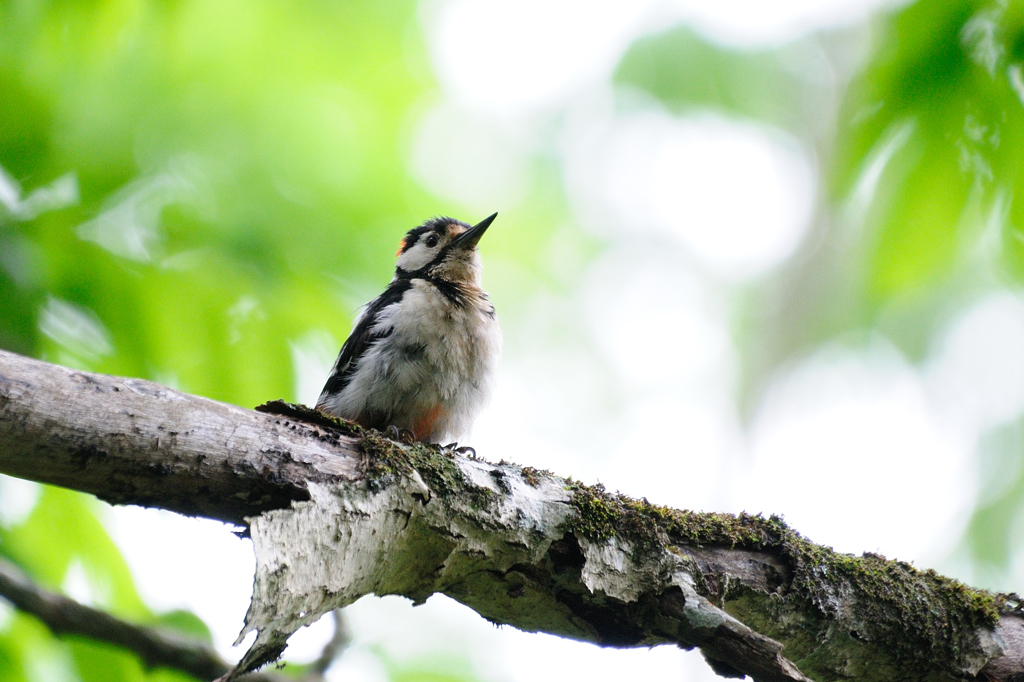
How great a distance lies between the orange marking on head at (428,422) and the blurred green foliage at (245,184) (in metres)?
0.80

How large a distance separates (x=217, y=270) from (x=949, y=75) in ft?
9.36

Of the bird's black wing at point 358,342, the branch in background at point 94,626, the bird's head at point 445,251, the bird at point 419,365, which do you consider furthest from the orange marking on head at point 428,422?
the branch in background at point 94,626

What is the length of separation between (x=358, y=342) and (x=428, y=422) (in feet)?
2.18

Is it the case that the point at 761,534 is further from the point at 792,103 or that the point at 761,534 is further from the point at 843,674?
the point at 792,103

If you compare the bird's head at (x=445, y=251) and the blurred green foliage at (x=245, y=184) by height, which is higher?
the bird's head at (x=445, y=251)

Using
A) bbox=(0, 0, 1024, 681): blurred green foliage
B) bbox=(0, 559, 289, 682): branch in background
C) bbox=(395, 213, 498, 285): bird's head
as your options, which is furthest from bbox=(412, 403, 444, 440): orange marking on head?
bbox=(0, 559, 289, 682): branch in background

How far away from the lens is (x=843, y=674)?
317cm

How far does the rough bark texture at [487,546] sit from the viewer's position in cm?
222

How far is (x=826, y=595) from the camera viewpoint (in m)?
3.10

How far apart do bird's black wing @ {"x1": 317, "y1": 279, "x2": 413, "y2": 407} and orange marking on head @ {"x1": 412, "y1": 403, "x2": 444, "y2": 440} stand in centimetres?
49

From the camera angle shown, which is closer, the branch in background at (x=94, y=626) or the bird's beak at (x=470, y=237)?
the branch in background at (x=94, y=626)

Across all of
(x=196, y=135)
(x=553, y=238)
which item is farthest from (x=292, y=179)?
(x=553, y=238)

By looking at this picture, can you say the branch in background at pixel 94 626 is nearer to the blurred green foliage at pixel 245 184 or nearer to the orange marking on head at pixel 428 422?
the blurred green foliage at pixel 245 184

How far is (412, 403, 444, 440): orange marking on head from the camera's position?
4.63 metres
